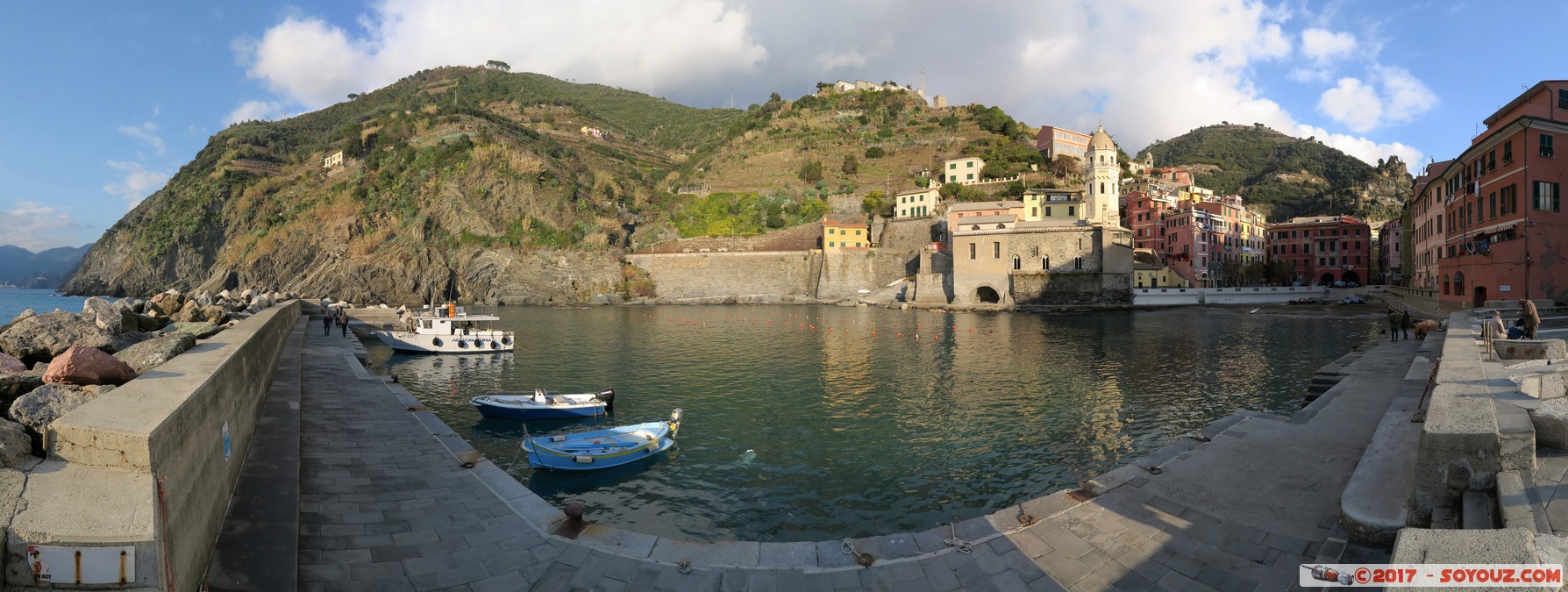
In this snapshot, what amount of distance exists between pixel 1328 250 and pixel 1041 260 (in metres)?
31.4

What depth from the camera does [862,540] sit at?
19.7ft

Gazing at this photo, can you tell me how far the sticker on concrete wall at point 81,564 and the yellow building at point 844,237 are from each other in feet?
188

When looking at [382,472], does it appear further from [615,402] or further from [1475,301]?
[1475,301]

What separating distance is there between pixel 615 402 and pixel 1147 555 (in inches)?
510

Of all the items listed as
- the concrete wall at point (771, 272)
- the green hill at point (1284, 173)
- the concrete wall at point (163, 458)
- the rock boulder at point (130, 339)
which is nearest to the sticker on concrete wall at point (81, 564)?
the concrete wall at point (163, 458)

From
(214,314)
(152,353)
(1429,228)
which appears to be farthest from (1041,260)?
(152,353)

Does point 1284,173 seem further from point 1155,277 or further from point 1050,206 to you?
point 1050,206

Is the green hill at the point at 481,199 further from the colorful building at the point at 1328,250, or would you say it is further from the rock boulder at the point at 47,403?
the rock boulder at the point at 47,403

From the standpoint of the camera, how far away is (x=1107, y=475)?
711 centimetres

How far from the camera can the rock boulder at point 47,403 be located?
3398 mm

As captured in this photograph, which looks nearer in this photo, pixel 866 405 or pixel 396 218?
pixel 866 405

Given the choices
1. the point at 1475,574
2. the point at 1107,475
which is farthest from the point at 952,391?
the point at 1475,574

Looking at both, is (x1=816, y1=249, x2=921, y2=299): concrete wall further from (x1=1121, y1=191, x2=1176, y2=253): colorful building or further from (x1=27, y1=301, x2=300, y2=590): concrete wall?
(x1=27, y1=301, x2=300, y2=590): concrete wall

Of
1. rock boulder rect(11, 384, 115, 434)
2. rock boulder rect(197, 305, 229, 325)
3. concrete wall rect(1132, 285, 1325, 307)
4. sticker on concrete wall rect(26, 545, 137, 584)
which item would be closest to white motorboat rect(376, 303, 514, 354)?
rock boulder rect(197, 305, 229, 325)
